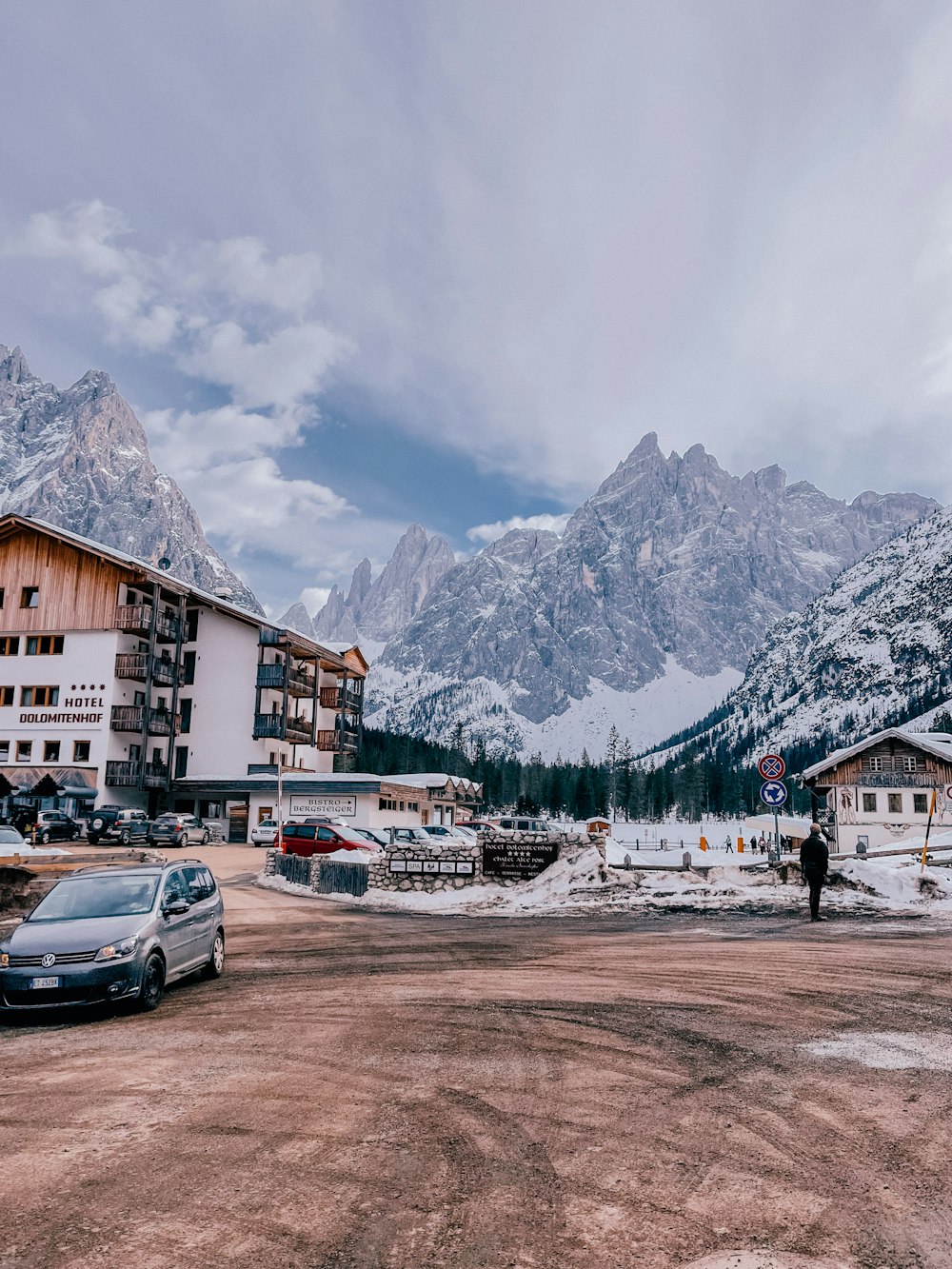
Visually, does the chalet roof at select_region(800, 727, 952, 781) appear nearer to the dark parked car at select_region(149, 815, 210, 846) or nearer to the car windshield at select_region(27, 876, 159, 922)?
the dark parked car at select_region(149, 815, 210, 846)

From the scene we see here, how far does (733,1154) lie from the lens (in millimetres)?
5883

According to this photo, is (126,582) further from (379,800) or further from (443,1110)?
(443,1110)

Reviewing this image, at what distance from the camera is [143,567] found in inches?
2340

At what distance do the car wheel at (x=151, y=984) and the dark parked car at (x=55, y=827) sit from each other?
39216 mm

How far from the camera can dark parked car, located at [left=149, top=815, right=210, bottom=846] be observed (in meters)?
47.3

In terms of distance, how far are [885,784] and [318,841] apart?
1683 inches

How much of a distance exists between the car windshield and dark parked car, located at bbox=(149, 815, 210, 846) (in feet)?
120

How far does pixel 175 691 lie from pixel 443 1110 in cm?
5973

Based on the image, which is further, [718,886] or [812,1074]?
[718,886]

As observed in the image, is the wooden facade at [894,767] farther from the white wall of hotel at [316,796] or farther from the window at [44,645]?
the window at [44,645]

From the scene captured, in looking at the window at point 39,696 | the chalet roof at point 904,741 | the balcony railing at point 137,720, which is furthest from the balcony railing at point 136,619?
the chalet roof at point 904,741

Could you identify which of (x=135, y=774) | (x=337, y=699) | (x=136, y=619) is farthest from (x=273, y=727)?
(x=136, y=619)

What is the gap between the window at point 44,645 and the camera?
59.5m

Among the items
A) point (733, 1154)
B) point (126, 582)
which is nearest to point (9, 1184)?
point (733, 1154)
